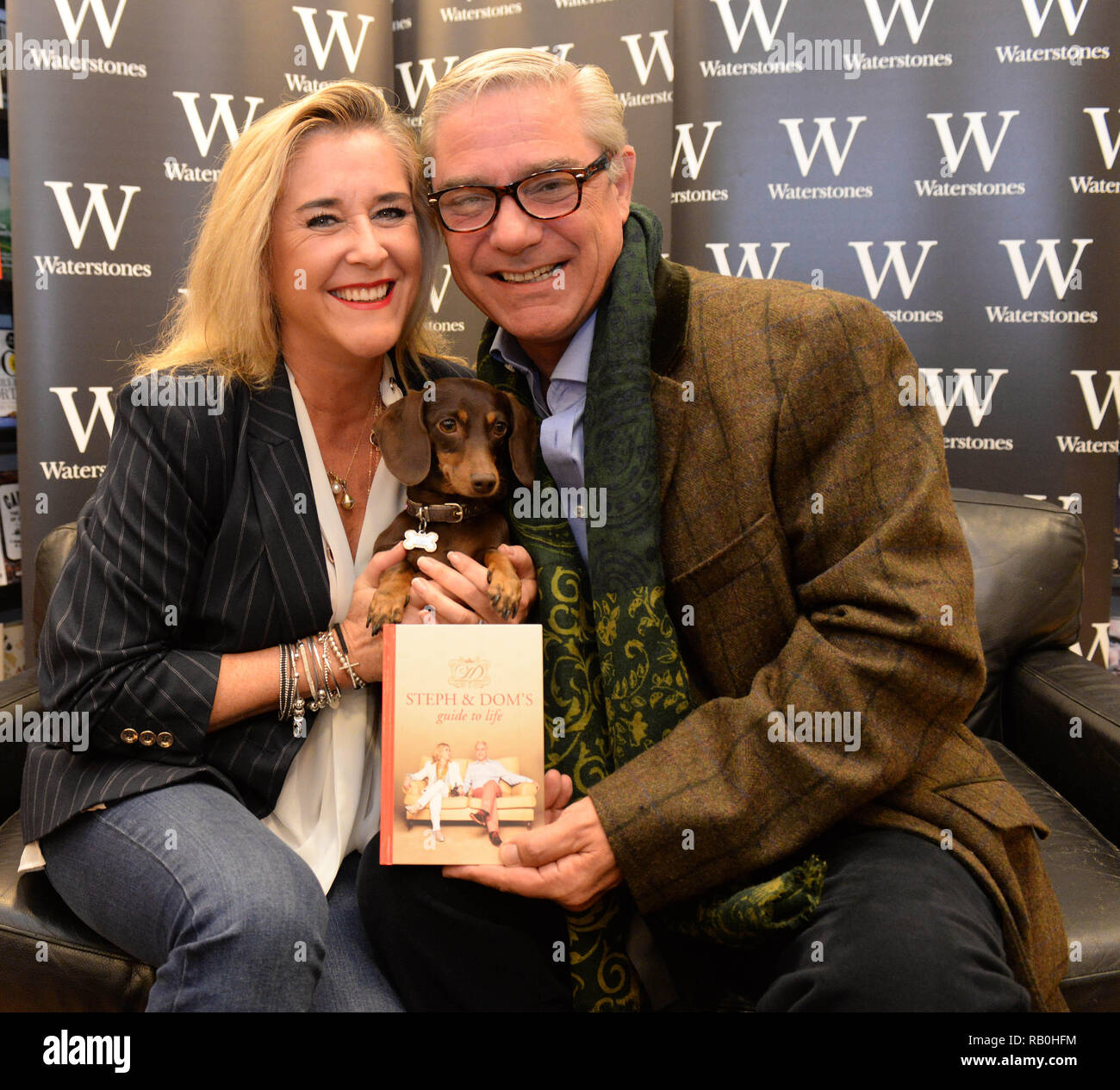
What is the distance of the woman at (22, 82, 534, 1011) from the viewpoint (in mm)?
1323

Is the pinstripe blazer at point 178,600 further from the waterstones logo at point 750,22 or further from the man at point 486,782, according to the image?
the waterstones logo at point 750,22

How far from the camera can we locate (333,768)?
148 cm

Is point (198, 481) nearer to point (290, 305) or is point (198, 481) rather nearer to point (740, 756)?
point (290, 305)

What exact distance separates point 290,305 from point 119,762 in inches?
30.7

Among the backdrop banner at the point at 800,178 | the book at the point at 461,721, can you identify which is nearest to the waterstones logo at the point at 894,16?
the backdrop banner at the point at 800,178

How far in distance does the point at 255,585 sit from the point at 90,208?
172cm

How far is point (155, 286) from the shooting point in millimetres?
2666

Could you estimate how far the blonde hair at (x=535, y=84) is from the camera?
137cm

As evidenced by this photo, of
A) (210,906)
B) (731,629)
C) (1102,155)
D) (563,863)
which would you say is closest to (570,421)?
(731,629)

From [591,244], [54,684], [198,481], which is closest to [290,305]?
[198,481]
